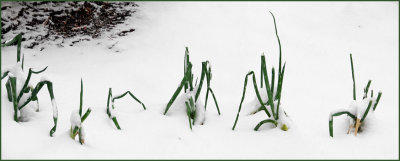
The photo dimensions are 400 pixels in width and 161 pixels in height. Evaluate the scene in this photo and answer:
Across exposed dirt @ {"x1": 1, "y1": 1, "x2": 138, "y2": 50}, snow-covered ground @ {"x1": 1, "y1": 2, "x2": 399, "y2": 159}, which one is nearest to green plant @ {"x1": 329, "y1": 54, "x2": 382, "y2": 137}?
snow-covered ground @ {"x1": 1, "y1": 2, "x2": 399, "y2": 159}

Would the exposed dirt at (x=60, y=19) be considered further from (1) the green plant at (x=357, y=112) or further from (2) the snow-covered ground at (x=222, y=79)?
→ (1) the green plant at (x=357, y=112)

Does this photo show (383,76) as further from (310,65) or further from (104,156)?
(104,156)

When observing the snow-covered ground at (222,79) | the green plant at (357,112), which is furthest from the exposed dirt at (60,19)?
the green plant at (357,112)

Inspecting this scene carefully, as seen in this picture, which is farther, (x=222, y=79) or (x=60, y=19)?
(x=60, y=19)

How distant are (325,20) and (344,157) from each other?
133 centimetres

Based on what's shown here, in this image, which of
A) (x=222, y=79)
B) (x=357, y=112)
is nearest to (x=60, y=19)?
(x=222, y=79)

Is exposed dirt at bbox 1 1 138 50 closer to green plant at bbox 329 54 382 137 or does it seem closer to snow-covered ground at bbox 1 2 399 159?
snow-covered ground at bbox 1 2 399 159

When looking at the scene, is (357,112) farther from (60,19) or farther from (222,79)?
(60,19)

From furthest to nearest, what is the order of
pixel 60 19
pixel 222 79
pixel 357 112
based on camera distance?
1. pixel 60 19
2. pixel 222 79
3. pixel 357 112

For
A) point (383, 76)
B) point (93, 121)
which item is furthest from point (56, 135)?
point (383, 76)

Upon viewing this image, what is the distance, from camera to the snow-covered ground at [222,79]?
36.1 inches

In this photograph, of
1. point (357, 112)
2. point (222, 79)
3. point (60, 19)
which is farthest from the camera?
point (60, 19)

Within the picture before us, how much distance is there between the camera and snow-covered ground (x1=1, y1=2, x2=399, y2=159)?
92 cm

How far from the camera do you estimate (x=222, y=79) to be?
1.51 metres
